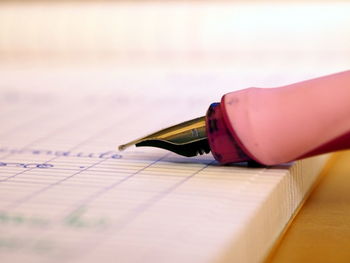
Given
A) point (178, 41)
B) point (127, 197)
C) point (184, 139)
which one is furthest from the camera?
point (178, 41)

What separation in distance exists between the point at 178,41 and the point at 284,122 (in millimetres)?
1128

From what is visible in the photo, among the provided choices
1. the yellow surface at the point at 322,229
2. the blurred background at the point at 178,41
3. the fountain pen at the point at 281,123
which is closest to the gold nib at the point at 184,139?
the fountain pen at the point at 281,123

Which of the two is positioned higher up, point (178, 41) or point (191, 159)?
point (178, 41)

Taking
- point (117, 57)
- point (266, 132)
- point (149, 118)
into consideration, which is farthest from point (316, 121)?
point (117, 57)

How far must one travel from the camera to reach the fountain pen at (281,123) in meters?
0.93

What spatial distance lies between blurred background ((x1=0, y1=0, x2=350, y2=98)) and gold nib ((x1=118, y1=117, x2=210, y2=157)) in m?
0.69

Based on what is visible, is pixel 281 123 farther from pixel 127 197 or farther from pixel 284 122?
pixel 127 197

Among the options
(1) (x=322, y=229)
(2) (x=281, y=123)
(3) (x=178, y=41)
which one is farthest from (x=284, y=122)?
(3) (x=178, y=41)

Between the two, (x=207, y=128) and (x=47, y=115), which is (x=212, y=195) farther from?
(x=47, y=115)

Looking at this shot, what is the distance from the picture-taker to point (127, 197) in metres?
0.92

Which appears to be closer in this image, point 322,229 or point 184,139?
point 322,229

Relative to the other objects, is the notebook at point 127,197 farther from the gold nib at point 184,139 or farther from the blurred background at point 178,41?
the blurred background at point 178,41

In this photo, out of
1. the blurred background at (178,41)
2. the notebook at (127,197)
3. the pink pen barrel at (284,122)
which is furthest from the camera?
the blurred background at (178,41)

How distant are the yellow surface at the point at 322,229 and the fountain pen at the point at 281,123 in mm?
81
